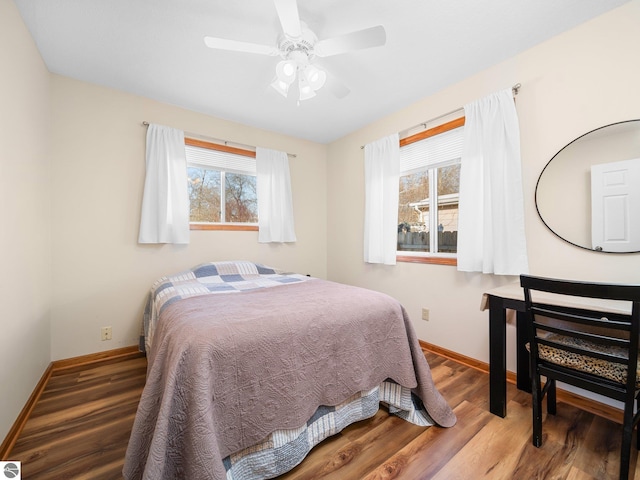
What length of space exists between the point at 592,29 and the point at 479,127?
78 cm

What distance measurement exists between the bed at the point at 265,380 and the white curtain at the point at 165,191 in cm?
102

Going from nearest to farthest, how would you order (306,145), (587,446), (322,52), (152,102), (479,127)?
(587,446) → (322,52) → (479,127) → (152,102) → (306,145)

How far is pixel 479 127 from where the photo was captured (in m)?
2.15

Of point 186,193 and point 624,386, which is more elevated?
point 186,193

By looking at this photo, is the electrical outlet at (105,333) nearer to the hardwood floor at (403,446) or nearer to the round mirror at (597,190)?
the hardwood floor at (403,446)

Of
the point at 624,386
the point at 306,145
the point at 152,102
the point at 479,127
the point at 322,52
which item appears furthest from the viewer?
the point at 306,145

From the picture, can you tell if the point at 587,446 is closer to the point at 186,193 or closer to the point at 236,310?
the point at 236,310

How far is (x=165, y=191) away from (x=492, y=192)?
9.68 feet

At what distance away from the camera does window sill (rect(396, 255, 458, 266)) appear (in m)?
2.40

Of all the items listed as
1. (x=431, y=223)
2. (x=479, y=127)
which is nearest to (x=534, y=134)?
(x=479, y=127)

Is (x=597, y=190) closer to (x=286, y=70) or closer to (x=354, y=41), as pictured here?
(x=354, y=41)

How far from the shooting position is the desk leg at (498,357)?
1.59m

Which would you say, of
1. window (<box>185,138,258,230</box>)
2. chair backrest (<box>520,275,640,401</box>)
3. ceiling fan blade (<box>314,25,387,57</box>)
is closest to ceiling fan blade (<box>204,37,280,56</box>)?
ceiling fan blade (<box>314,25,387,57</box>)

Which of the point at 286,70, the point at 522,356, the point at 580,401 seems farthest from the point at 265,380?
the point at 580,401
